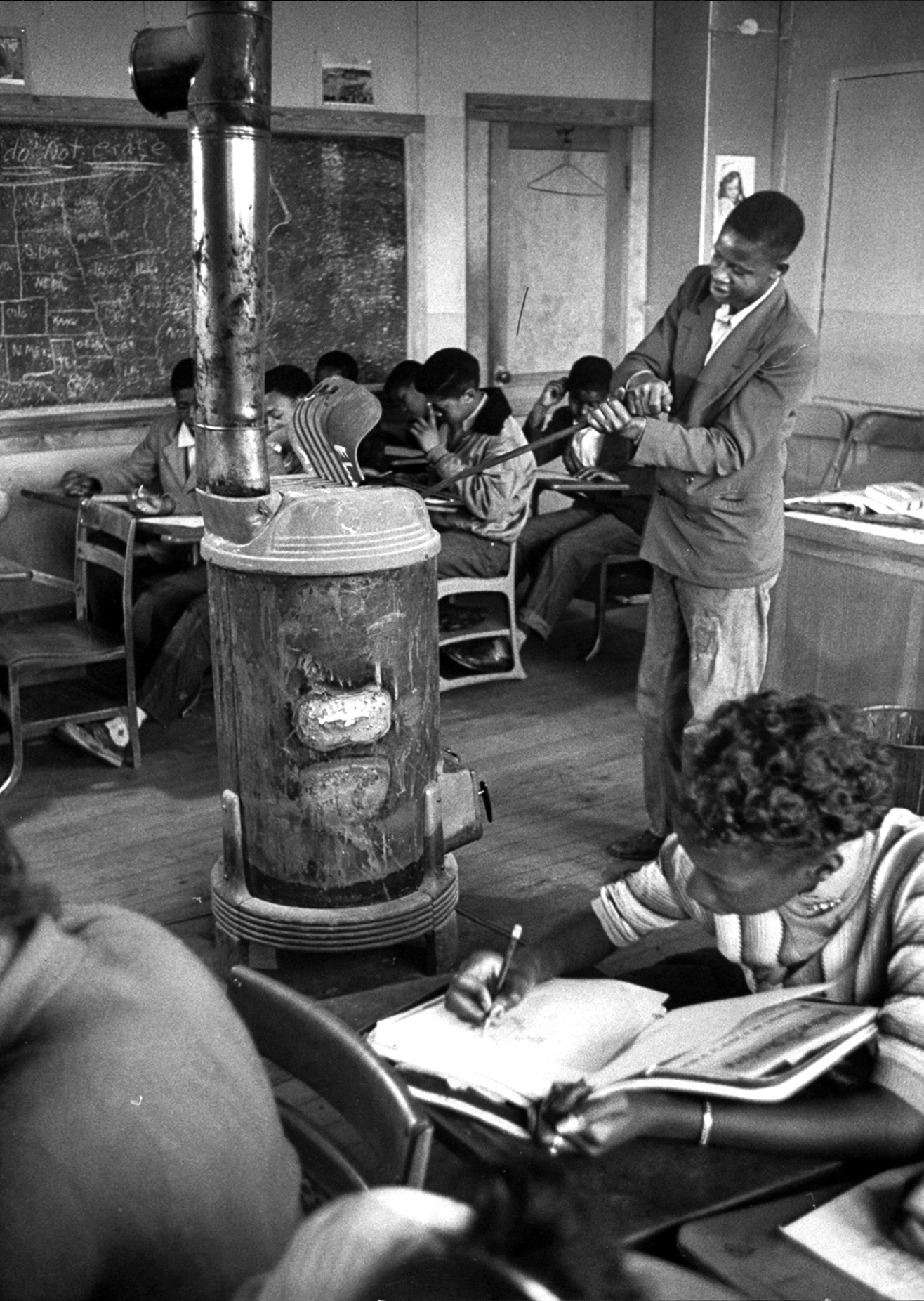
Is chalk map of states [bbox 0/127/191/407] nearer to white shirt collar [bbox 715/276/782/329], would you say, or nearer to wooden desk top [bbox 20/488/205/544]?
wooden desk top [bbox 20/488/205/544]

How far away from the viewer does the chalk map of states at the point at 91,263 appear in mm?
5777

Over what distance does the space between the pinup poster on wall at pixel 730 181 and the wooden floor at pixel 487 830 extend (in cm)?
303

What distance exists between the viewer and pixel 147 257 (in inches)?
241

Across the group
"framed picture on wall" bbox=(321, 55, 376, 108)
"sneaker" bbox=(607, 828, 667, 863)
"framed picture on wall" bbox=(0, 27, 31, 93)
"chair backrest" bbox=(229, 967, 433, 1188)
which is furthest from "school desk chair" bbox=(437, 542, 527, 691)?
"chair backrest" bbox=(229, 967, 433, 1188)

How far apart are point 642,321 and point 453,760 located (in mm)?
4967

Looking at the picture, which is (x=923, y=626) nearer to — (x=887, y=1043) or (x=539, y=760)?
(x=539, y=760)

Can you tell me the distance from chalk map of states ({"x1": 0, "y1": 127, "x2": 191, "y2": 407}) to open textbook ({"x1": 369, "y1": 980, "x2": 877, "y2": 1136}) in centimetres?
482

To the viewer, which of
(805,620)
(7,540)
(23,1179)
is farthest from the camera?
(7,540)

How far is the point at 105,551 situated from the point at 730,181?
4.35 meters

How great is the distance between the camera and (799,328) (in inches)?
135

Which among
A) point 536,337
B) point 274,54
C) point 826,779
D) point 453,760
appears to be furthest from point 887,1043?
point 536,337

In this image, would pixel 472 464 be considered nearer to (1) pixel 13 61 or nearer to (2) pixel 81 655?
(2) pixel 81 655

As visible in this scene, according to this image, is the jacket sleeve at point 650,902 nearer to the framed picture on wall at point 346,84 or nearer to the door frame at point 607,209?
the framed picture on wall at point 346,84

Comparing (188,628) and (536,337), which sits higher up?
(536,337)
